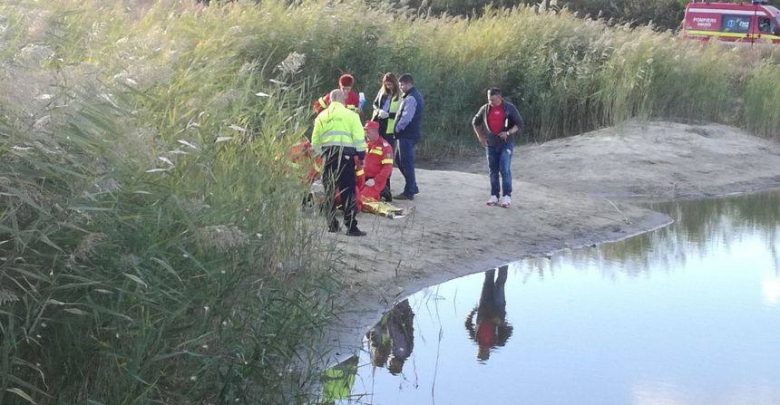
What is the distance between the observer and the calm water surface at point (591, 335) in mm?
8805

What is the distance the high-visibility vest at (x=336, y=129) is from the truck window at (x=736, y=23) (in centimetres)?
3258

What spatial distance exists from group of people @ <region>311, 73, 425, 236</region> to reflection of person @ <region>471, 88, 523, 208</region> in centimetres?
82

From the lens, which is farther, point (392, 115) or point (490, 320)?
point (392, 115)

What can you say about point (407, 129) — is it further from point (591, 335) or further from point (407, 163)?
point (591, 335)

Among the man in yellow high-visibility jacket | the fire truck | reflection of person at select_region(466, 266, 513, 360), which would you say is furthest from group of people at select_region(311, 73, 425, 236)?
the fire truck

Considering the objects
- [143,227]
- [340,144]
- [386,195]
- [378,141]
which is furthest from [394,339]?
[386,195]

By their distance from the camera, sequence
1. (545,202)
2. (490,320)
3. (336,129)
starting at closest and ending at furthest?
(490,320) → (336,129) → (545,202)

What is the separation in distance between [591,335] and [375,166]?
15.1 ft

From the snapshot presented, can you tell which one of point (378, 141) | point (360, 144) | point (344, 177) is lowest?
point (378, 141)

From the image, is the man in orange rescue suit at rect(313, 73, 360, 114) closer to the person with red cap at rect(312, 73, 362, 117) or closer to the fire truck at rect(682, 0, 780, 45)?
the person with red cap at rect(312, 73, 362, 117)

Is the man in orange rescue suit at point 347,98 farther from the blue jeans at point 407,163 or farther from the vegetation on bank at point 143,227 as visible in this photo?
the vegetation on bank at point 143,227

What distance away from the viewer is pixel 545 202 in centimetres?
1642

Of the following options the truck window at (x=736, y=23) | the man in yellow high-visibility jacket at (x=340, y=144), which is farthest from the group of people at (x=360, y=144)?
the truck window at (x=736, y=23)

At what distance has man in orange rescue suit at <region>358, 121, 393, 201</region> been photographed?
14281 millimetres
